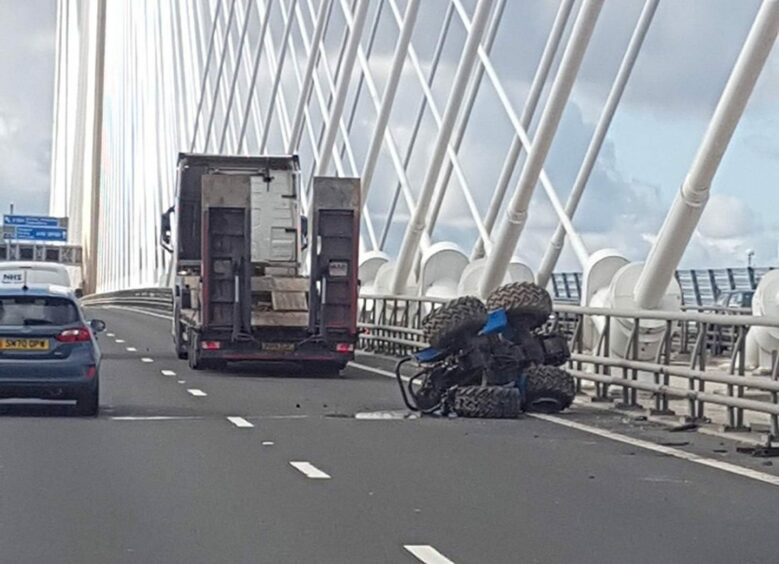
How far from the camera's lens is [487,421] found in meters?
17.5

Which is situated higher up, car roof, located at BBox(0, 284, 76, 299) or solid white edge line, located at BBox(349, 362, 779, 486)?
car roof, located at BBox(0, 284, 76, 299)

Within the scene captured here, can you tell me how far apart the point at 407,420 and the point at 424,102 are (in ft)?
75.7

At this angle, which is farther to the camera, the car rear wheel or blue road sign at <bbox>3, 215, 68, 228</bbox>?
blue road sign at <bbox>3, 215, 68, 228</bbox>

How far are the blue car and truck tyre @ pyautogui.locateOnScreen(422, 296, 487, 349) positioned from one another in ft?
11.0

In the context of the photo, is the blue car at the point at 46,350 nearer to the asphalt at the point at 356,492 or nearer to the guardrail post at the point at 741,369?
the asphalt at the point at 356,492

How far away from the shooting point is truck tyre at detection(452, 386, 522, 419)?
701 inches

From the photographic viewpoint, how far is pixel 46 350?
1770 centimetres

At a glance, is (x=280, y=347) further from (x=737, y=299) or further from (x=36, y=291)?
(x=737, y=299)

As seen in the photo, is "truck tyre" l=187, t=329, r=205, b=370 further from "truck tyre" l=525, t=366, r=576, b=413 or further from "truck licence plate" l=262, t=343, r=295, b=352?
"truck tyre" l=525, t=366, r=576, b=413

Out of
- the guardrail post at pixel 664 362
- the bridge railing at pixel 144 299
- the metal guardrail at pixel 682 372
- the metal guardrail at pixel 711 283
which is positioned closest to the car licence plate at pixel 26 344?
the metal guardrail at pixel 682 372

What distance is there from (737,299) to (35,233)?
96529 mm

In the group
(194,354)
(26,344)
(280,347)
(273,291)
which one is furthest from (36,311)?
(273,291)

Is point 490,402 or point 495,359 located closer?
point 490,402

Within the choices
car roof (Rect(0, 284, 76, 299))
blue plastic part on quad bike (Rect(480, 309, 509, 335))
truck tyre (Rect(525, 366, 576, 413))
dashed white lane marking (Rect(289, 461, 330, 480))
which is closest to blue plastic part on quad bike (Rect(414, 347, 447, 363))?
blue plastic part on quad bike (Rect(480, 309, 509, 335))
